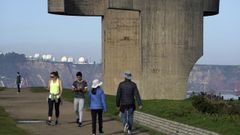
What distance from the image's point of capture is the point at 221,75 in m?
177

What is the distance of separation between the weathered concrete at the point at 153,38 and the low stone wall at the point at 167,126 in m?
15.9

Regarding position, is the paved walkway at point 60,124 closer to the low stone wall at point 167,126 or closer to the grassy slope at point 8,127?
the grassy slope at point 8,127

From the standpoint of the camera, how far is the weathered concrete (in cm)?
3625

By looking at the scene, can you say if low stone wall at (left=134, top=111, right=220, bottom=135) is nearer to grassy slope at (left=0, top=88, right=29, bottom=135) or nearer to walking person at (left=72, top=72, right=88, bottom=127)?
walking person at (left=72, top=72, right=88, bottom=127)

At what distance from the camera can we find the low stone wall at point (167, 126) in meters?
15.4

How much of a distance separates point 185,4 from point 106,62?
640cm

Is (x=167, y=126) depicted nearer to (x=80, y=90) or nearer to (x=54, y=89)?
(x=80, y=90)

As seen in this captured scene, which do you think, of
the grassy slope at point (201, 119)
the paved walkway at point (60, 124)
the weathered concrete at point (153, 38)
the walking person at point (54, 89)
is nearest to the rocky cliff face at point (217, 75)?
the weathered concrete at point (153, 38)

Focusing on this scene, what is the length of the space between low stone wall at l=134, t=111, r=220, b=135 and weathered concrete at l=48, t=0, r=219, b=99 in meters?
15.9

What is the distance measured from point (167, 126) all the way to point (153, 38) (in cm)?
1929

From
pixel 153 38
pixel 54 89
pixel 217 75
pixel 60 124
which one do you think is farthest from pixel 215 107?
pixel 217 75

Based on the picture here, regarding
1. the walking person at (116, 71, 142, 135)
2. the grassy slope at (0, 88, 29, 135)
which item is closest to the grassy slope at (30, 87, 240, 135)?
the walking person at (116, 71, 142, 135)

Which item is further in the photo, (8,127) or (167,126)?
(8,127)

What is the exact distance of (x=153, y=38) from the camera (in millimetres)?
36312
